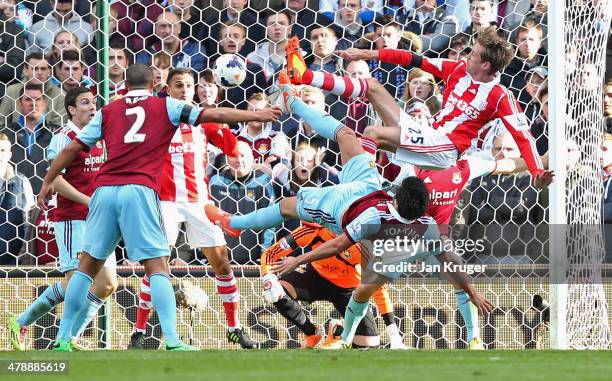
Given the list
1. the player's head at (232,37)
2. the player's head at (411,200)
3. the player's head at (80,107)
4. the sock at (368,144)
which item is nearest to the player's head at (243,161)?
the player's head at (232,37)

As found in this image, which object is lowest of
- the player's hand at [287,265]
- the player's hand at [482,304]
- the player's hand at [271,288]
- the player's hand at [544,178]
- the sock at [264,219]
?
the player's hand at [482,304]

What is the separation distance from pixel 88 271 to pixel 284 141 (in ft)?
10.7

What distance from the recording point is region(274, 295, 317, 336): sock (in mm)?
9461

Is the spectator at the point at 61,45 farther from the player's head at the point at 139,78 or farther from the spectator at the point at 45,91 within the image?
the player's head at the point at 139,78

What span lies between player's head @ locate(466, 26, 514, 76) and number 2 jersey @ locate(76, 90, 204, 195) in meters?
2.38

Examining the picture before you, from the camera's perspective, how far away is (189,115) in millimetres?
7855

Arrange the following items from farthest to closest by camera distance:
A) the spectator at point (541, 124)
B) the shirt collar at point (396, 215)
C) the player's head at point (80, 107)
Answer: the spectator at point (541, 124) → the player's head at point (80, 107) → the shirt collar at point (396, 215)

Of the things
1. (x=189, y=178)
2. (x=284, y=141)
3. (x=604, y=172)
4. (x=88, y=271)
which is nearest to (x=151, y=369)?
(x=88, y=271)

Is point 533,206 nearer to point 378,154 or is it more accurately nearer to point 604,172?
point 604,172

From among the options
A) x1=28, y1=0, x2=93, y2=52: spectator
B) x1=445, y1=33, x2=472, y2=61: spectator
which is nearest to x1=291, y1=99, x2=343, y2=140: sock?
x1=445, y1=33, x2=472, y2=61: spectator

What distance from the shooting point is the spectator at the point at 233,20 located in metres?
11.2

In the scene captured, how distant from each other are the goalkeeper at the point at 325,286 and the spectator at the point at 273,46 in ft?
6.11

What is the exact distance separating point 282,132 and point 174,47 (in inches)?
51.9

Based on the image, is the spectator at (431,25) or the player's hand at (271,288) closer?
the player's hand at (271,288)
